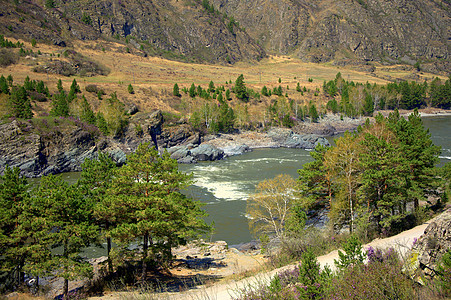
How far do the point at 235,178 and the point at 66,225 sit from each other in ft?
106

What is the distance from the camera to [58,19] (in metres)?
143

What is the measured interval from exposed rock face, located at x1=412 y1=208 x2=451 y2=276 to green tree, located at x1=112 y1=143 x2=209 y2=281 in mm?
11151

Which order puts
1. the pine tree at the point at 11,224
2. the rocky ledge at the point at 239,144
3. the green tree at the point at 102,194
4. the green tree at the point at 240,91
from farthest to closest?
the green tree at the point at 240,91
the rocky ledge at the point at 239,144
the green tree at the point at 102,194
the pine tree at the point at 11,224

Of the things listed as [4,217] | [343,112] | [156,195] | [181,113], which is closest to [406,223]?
[156,195]

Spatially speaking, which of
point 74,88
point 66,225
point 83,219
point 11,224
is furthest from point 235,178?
point 74,88

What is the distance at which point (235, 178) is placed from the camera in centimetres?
4734

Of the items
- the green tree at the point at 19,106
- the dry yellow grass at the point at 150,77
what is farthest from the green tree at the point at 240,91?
the green tree at the point at 19,106

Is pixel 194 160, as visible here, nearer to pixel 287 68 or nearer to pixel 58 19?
pixel 58 19

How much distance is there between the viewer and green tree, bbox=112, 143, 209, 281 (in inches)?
628

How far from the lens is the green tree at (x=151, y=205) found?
16.0 meters

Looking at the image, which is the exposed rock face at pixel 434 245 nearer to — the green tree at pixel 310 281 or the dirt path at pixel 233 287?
the dirt path at pixel 233 287

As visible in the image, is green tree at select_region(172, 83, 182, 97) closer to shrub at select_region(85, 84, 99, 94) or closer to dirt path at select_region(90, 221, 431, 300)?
shrub at select_region(85, 84, 99, 94)

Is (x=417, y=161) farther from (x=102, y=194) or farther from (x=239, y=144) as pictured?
(x=239, y=144)

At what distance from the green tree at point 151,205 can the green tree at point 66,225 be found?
1.86m
